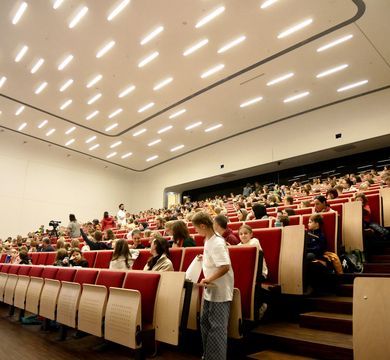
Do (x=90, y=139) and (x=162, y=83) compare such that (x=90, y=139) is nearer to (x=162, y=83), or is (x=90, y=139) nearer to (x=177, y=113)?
(x=177, y=113)

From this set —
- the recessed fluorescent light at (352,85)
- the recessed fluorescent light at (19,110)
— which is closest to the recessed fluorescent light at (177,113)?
the recessed fluorescent light at (352,85)

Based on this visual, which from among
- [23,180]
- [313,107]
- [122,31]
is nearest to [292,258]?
[122,31]

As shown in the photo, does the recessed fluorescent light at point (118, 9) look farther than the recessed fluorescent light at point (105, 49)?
No

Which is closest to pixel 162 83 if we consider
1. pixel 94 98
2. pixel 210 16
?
pixel 94 98

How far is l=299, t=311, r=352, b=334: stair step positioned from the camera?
5.97 ft

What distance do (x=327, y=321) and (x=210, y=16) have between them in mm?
5085

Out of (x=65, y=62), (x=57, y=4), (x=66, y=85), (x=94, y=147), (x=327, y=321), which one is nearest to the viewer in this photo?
(x=327, y=321)

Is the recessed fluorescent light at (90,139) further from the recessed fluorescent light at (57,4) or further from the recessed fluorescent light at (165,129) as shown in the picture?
the recessed fluorescent light at (57,4)

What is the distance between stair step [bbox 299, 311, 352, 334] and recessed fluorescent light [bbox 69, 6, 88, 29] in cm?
564

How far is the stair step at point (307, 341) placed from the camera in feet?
5.22

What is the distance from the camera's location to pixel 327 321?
1.89 m

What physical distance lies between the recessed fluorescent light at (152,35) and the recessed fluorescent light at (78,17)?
43.3 inches

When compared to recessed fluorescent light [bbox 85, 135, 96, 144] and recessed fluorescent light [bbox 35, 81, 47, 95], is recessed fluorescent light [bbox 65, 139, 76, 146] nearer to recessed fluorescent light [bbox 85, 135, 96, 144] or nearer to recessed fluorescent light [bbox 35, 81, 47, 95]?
recessed fluorescent light [bbox 85, 135, 96, 144]

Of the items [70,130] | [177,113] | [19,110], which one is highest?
[177,113]
